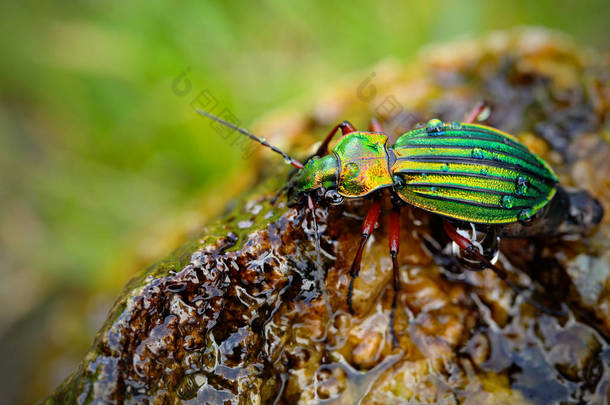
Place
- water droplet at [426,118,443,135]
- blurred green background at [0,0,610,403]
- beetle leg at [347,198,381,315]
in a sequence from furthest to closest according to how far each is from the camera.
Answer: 1. blurred green background at [0,0,610,403]
2. water droplet at [426,118,443,135]
3. beetle leg at [347,198,381,315]

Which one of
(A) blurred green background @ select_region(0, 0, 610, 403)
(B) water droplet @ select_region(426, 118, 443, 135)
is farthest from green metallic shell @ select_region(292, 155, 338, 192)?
(A) blurred green background @ select_region(0, 0, 610, 403)

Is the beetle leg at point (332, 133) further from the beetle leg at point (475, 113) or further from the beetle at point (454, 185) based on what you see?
the beetle leg at point (475, 113)

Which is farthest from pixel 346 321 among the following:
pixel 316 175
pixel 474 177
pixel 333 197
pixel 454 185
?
pixel 474 177

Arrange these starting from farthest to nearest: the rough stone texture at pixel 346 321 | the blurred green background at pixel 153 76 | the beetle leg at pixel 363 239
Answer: the blurred green background at pixel 153 76, the beetle leg at pixel 363 239, the rough stone texture at pixel 346 321

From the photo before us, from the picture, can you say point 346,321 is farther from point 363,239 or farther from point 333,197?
point 333,197

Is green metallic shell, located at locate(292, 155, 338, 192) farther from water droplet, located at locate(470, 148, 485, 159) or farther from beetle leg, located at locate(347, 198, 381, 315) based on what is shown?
water droplet, located at locate(470, 148, 485, 159)

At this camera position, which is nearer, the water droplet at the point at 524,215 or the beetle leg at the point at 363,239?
the beetle leg at the point at 363,239

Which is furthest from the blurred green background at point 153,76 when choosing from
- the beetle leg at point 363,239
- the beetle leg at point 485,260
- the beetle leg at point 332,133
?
the beetle leg at point 485,260
